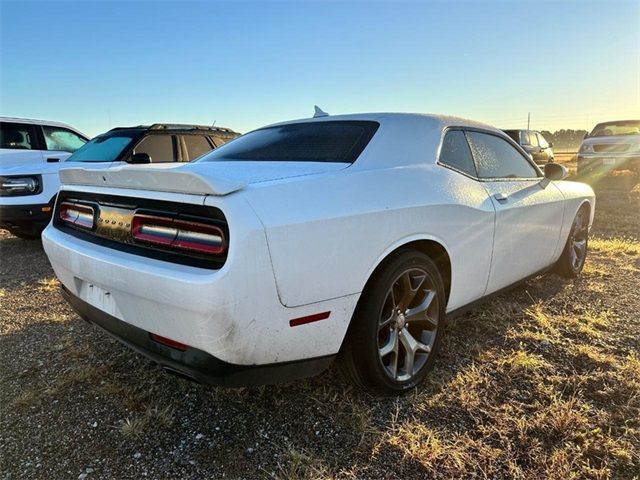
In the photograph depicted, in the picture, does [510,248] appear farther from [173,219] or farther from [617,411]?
[173,219]

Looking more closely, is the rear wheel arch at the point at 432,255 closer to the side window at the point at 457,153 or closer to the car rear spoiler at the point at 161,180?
the side window at the point at 457,153

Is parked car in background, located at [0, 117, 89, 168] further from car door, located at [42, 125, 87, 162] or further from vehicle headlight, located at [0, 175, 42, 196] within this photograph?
vehicle headlight, located at [0, 175, 42, 196]

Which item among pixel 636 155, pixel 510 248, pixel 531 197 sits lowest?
pixel 636 155

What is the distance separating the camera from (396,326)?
2.42 meters

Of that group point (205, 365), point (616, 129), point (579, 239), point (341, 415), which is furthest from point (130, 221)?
A: point (616, 129)

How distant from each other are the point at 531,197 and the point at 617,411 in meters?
1.56

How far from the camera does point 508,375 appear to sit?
267cm

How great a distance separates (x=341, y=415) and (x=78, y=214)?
68.0 inches

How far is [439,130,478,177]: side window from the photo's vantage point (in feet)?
9.22

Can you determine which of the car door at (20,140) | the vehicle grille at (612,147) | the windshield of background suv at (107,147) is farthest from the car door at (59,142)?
the vehicle grille at (612,147)

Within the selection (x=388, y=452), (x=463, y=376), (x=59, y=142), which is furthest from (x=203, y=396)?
(x=59, y=142)

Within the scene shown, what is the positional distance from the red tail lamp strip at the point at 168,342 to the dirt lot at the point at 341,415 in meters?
0.49

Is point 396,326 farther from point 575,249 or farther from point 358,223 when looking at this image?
point 575,249

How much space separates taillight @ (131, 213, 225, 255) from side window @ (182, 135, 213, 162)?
4.66m
